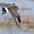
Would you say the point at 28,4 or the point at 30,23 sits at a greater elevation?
the point at 28,4

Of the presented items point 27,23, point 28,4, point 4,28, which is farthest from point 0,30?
point 28,4

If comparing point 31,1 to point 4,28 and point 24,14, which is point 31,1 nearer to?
point 24,14

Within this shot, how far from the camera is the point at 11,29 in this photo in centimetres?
202

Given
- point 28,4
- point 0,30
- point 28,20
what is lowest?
point 0,30

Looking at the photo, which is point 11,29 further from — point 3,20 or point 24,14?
point 24,14

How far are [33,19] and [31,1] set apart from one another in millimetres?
401

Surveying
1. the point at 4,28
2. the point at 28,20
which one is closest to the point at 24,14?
the point at 28,20

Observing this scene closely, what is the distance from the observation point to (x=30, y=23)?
6.75 feet

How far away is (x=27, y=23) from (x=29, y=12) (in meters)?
0.22

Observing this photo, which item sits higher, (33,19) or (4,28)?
(33,19)

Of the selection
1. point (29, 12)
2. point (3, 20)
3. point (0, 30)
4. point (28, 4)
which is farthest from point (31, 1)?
point (0, 30)

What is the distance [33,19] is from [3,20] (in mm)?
522

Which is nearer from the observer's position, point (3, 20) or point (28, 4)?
point (3, 20)

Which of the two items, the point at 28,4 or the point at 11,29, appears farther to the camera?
the point at 28,4
